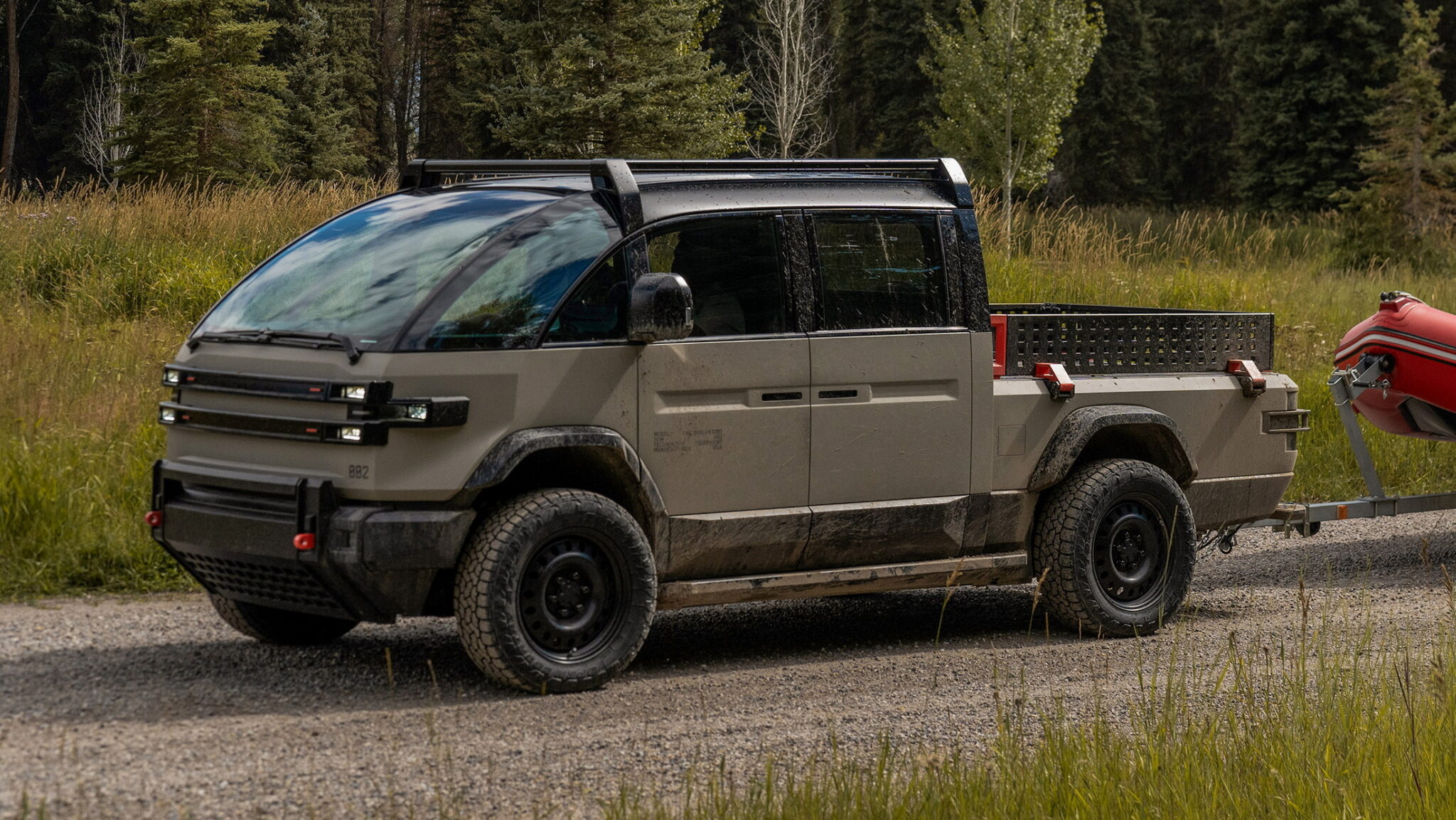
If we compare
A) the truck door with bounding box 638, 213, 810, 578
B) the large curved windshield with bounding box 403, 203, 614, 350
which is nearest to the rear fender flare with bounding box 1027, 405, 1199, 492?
the truck door with bounding box 638, 213, 810, 578

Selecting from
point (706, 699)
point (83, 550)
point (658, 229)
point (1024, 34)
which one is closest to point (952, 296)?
point (658, 229)

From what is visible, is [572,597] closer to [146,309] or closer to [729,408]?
[729,408]

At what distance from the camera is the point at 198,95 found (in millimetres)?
34750

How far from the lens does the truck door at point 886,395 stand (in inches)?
262

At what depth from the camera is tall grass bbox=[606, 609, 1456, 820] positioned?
4.25 metres

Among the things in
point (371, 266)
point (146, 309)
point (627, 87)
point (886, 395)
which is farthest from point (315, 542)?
point (627, 87)

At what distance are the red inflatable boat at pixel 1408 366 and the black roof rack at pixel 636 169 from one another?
3297mm

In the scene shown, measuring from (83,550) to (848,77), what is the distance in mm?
60251

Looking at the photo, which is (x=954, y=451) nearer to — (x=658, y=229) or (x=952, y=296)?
(x=952, y=296)

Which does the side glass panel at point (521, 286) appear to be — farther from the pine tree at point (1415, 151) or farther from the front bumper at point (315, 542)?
the pine tree at point (1415, 151)

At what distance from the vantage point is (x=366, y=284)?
6.05m

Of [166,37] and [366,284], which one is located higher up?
[166,37]

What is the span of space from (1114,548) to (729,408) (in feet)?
7.42

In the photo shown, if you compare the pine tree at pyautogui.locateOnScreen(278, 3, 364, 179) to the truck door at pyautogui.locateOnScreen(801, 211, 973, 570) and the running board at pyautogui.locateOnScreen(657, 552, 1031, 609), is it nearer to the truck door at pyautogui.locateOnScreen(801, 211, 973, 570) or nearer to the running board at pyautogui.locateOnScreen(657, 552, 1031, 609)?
the truck door at pyautogui.locateOnScreen(801, 211, 973, 570)
